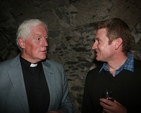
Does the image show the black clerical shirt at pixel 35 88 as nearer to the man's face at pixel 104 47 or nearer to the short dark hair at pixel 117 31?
the man's face at pixel 104 47

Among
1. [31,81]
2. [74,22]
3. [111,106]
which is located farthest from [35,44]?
[74,22]

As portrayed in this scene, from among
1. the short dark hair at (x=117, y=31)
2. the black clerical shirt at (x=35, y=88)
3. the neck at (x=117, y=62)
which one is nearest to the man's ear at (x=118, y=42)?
the short dark hair at (x=117, y=31)

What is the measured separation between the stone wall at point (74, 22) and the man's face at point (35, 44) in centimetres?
164

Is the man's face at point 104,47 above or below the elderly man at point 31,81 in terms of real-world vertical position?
above

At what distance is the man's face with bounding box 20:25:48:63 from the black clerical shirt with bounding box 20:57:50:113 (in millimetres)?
134

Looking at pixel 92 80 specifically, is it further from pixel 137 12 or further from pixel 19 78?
pixel 137 12

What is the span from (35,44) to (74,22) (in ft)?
5.93

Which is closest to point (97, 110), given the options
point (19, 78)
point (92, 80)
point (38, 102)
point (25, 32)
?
point (92, 80)

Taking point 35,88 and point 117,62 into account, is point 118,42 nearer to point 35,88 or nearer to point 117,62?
point 117,62

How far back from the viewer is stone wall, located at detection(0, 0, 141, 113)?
3.01 m

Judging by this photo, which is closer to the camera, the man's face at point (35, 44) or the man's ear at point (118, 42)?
the man's ear at point (118, 42)

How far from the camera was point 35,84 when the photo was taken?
2.00 m

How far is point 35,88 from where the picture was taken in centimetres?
198

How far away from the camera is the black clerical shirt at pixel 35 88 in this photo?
193 centimetres
